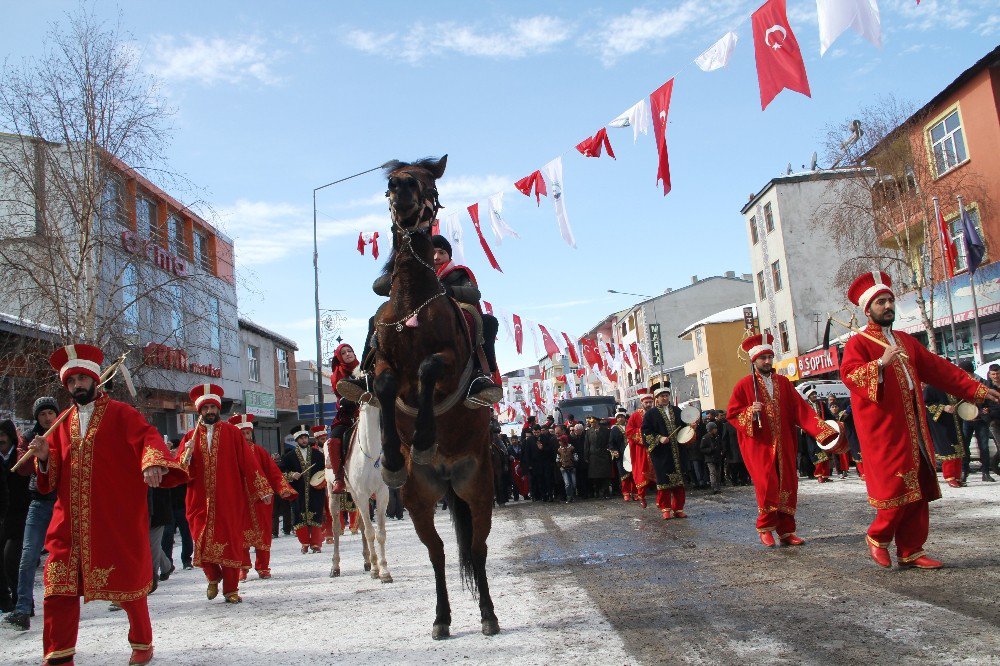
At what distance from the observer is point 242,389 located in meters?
37.7

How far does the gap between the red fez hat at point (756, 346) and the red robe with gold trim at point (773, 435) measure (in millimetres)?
239

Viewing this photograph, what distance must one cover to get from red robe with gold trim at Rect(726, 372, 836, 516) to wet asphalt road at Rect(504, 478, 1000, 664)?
57cm

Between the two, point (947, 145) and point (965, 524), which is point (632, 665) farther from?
point (947, 145)

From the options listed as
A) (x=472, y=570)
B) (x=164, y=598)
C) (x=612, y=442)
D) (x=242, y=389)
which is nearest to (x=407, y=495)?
(x=472, y=570)

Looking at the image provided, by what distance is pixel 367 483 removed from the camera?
1009 centimetres

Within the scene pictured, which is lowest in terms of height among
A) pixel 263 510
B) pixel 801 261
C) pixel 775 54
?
pixel 263 510

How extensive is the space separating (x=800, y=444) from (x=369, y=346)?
49.8 ft

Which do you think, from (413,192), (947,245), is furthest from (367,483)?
(947,245)

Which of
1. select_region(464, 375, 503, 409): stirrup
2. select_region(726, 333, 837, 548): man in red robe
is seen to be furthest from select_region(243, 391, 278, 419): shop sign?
select_region(464, 375, 503, 409): stirrup

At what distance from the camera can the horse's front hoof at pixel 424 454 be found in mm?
5020

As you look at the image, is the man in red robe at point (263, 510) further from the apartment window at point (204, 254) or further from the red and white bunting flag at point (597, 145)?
the apartment window at point (204, 254)

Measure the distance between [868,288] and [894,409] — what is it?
110cm

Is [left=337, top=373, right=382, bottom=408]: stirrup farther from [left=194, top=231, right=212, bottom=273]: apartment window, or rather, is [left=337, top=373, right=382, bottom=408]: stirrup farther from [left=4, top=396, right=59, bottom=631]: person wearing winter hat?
[left=194, top=231, right=212, bottom=273]: apartment window

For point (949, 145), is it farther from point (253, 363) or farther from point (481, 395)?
point (253, 363)
